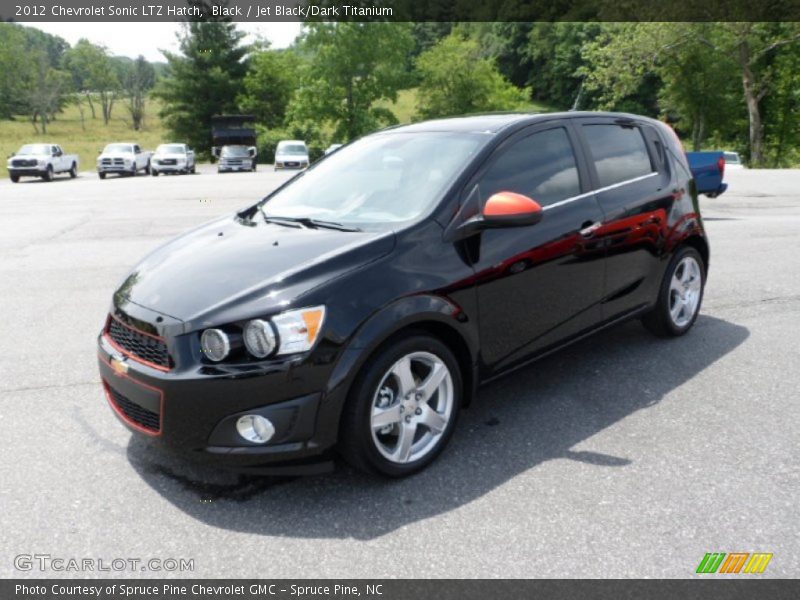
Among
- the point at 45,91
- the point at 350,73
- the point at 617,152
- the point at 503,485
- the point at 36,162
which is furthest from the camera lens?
the point at 45,91

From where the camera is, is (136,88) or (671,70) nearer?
(671,70)

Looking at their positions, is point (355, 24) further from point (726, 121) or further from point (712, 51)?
point (726, 121)

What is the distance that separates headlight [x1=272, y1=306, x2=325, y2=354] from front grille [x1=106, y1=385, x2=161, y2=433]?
666 millimetres

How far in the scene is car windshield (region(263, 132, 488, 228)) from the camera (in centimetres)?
373

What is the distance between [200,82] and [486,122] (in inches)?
2241

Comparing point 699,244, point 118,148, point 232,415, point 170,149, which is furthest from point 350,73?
point 232,415

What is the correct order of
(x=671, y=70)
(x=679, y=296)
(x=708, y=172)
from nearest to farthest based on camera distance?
1. (x=679, y=296)
2. (x=708, y=172)
3. (x=671, y=70)

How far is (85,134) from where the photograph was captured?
246ft

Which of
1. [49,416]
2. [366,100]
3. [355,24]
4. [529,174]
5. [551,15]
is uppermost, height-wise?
[551,15]

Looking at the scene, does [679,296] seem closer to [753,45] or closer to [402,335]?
[402,335]

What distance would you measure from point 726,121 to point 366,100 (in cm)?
2607

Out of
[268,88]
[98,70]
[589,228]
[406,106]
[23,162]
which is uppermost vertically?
[98,70]

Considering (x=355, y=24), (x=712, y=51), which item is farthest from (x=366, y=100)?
(x=712, y=51)

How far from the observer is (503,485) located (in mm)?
3283
